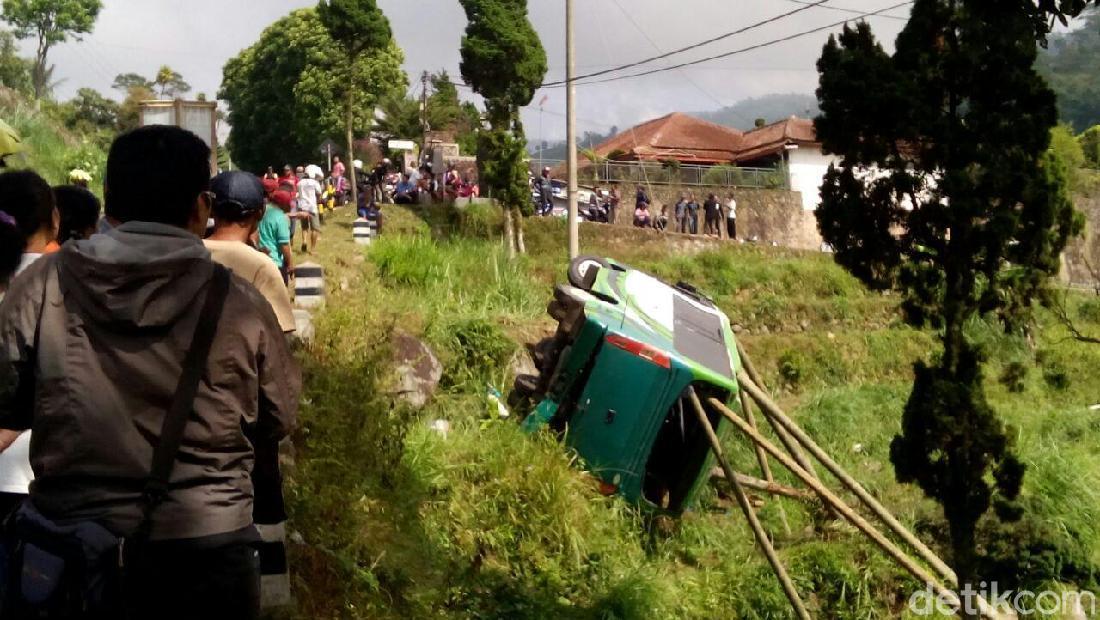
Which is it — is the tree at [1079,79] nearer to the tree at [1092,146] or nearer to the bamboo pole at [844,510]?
the tree at [1092,146]

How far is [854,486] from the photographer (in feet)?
25.8

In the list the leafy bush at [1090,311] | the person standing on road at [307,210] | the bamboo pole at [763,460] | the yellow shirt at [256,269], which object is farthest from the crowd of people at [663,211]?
the yellow shirt at [256,269]

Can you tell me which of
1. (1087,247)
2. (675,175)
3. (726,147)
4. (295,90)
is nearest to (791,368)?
(675,175)

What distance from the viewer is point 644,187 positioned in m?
28.0

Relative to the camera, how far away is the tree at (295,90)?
1045 inches

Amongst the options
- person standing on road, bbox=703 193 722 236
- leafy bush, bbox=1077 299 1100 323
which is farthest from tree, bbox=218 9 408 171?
leafy bush, bbox=1077 299 1100 323

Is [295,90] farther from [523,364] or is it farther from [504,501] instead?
[504,501]

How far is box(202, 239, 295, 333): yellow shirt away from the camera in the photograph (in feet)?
14.0

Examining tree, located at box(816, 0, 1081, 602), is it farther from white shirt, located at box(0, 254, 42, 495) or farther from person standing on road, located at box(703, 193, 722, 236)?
person standing on road, located at box(703, 193, 722, 236)

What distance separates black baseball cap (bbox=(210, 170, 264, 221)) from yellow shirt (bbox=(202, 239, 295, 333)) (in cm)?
14

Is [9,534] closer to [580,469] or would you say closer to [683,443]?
[580,469]

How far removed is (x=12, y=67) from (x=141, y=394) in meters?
47.3

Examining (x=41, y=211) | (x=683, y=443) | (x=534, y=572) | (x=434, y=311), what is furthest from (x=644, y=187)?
(x=41, y=211)

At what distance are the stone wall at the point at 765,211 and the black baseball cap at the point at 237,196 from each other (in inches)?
941
